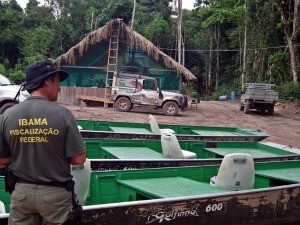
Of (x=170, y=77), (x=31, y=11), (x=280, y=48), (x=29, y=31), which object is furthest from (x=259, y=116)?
(x=31, y=11)

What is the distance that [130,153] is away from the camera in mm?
6973

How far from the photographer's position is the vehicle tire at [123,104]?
1933cm

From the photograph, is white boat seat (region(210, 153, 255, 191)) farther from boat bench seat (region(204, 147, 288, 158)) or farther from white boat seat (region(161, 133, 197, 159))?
boat bench seat (region(204, 147, 288, 158))

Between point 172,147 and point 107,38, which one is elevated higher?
point 107,38

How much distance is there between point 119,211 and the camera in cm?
391

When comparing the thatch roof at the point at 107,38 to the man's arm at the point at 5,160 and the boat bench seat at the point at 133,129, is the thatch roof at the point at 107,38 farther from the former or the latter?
the man's arm at the point at 5,160

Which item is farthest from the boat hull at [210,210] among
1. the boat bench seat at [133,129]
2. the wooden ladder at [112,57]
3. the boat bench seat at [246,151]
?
the wooden ladder at [112,57]

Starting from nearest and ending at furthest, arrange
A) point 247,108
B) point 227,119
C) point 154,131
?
point 154,131, point 227,119, point 247,108

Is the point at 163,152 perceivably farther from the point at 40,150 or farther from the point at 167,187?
the point at 40,150

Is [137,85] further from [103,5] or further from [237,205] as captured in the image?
[103,5]

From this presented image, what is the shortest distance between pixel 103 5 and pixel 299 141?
39.6m

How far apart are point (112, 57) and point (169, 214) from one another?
1787 centimetres

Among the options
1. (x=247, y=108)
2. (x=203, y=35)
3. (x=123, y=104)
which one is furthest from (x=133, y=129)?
(x=203, y=35)

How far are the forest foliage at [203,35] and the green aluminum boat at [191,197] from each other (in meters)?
21.1
